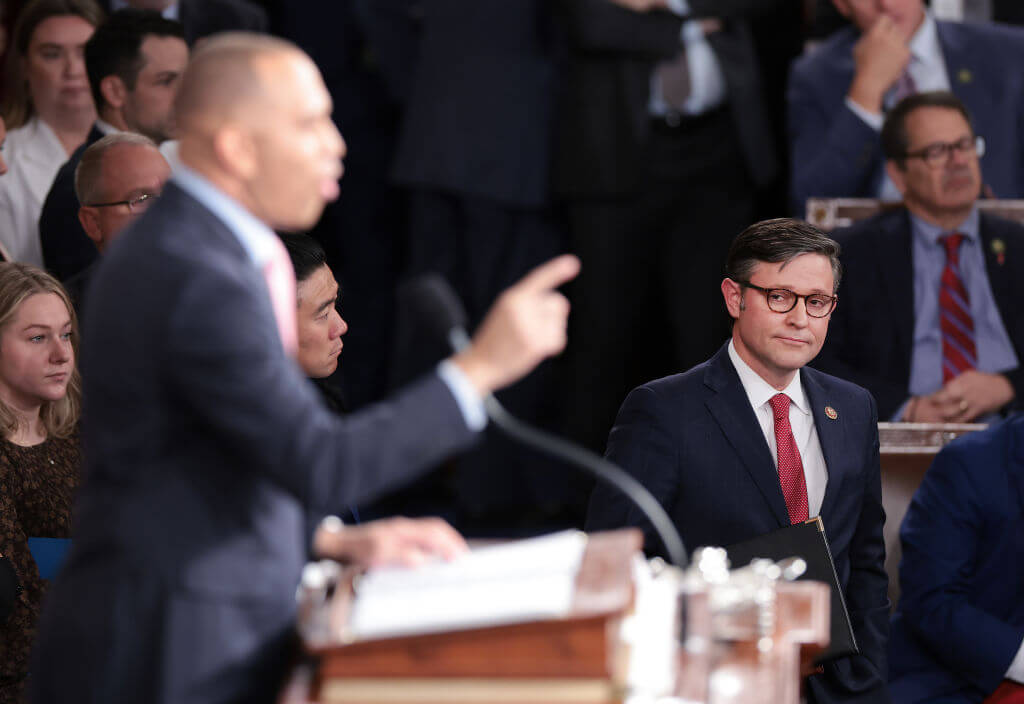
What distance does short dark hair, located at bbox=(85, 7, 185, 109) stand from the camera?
3990 mm

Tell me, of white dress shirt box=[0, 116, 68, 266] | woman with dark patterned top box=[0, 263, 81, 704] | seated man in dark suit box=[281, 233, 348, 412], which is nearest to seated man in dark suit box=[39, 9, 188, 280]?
white dress shirt box=[0, 116, 68, 266]

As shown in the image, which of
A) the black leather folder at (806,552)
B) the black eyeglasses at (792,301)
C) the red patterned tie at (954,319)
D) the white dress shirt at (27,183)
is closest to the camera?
the black leather folder at (806,552)

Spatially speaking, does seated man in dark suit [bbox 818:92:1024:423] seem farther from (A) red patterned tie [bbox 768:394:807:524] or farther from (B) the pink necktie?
(B) the pink necktie

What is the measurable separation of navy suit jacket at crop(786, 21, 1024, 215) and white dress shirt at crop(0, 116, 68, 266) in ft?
6.97

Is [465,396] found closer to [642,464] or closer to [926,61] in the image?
[642,464]

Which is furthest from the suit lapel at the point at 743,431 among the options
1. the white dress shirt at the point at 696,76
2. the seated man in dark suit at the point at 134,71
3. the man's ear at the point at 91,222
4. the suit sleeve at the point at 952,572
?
the white dress shirt at the point at 696,76

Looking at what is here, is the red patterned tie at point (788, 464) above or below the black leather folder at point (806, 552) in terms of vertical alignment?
above

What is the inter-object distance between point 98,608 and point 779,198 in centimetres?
381

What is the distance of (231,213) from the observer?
5.57 ft

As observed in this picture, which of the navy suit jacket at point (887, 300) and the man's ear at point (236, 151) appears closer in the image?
the man's ear at point (236, 151)

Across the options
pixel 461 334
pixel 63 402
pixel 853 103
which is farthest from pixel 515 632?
pixel 853 103

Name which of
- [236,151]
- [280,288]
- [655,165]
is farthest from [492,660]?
[655,165]

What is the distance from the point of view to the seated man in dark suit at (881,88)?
4.49 metres

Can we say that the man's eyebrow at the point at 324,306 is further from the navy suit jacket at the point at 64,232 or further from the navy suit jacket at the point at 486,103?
the navy suit jacket at the point at 486,103
